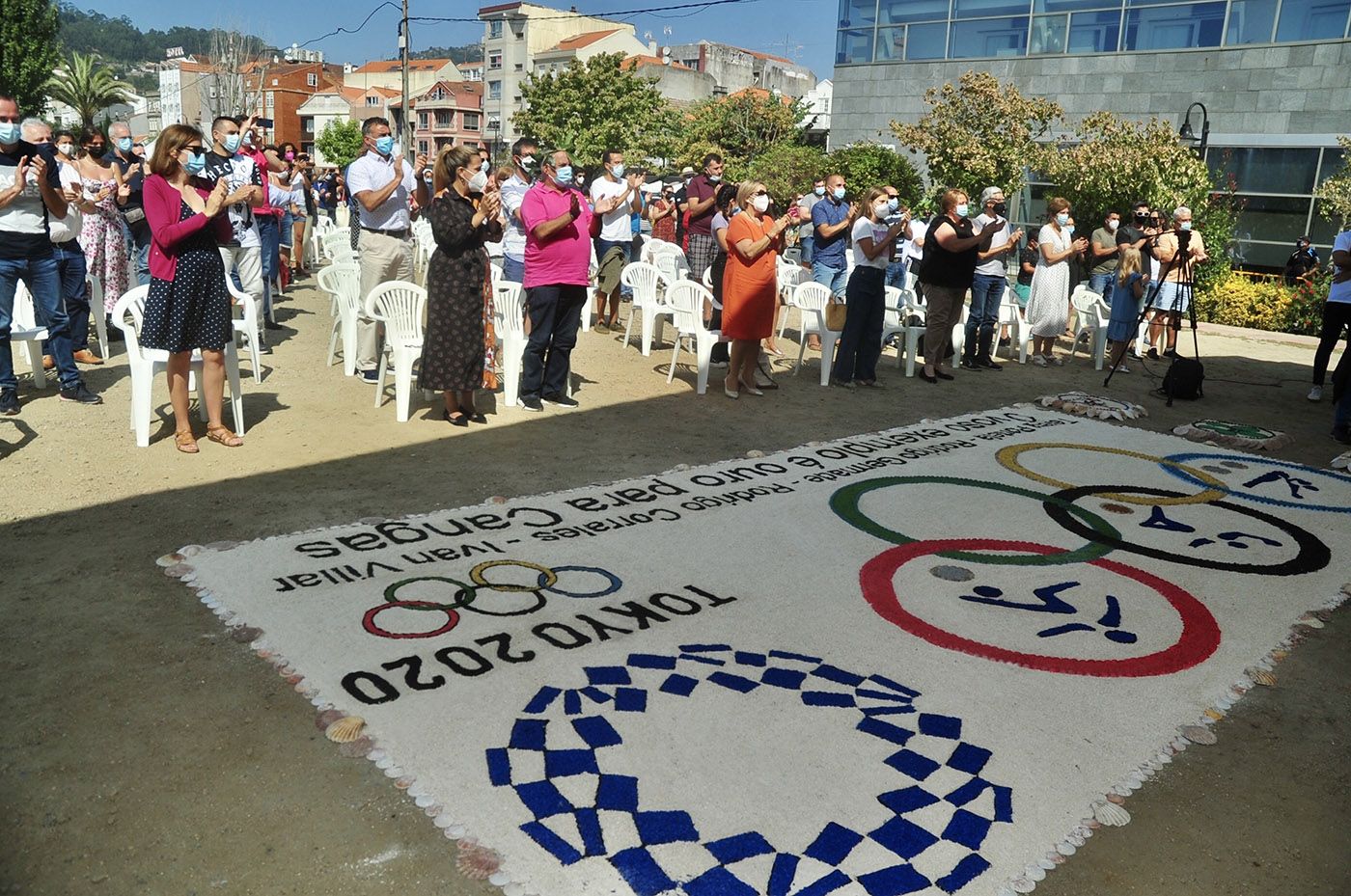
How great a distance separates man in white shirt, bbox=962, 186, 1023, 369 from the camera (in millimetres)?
10102

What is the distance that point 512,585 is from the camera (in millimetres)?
4223

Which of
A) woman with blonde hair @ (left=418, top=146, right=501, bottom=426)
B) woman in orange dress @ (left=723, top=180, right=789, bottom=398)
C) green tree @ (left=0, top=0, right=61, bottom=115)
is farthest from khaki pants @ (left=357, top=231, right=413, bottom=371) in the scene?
green tree @ (left=0, top=0, right=61, bottom=115)

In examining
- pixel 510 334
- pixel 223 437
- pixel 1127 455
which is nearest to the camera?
pixel 223 437

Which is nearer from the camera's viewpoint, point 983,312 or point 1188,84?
point 983,312

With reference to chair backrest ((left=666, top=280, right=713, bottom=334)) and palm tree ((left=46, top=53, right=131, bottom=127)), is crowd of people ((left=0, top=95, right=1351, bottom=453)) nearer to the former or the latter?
chair backrest ((left=666, top=280, right=713, bottom=334))

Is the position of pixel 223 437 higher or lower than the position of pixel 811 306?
lower

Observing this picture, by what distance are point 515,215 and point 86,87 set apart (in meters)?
51.8

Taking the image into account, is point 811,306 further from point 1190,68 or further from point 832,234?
point 1190,68

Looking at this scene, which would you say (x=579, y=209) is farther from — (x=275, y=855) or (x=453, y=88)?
(x=453, y=88)

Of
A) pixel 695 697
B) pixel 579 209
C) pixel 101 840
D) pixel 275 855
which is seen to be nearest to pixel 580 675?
pixel 695 697

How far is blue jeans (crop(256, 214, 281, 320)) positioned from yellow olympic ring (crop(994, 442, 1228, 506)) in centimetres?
713

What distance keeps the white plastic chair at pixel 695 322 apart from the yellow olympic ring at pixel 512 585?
167 inches

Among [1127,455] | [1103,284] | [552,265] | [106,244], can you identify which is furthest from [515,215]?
[1103,284]

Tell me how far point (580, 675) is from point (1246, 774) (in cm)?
217
